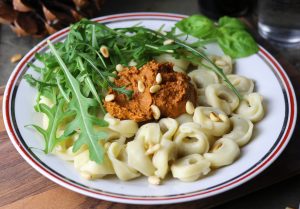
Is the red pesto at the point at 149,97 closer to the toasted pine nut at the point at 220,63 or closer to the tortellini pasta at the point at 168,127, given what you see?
the tortellini pasta at the point at 168,127

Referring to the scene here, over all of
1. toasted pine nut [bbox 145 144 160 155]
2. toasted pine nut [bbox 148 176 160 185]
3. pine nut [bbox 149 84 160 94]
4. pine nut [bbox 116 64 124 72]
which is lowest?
toasted pine nut [bbox 148 176 160 185]

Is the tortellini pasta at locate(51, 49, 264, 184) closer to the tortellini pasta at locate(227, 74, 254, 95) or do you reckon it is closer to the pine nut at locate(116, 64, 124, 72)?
the tortellini pasta at locate(227, 74, 254, 95)

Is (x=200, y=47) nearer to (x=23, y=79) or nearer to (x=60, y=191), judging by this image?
(x=23, y=79)

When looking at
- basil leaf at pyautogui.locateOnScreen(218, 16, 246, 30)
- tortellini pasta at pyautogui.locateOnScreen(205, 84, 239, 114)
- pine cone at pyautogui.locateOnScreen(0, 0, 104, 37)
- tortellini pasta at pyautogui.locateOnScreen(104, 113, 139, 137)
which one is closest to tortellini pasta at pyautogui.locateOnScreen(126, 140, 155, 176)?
tortellini pasta at pyautogui.locateOnScreen(104, 113, 139, 137)

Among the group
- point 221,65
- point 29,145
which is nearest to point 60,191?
point 29,145

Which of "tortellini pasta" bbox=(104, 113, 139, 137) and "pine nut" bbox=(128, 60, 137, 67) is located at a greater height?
"pine nut" bbox=(128, 60, 137, 67)

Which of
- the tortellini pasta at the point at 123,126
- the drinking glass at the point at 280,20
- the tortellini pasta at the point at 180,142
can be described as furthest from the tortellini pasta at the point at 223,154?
the drinking glass at the point at 280,20
